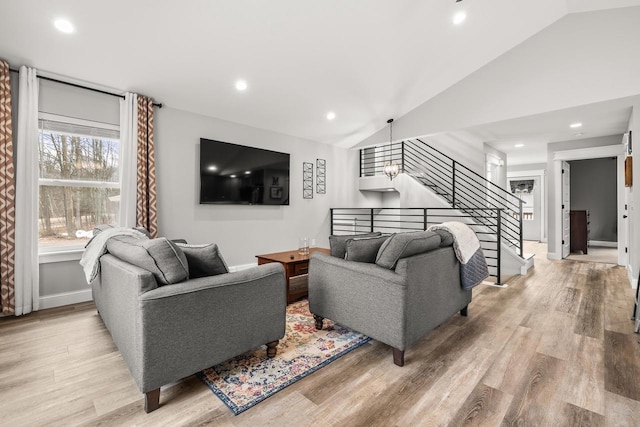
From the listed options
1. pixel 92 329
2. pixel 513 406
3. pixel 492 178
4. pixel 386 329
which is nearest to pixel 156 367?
pixel 386 329

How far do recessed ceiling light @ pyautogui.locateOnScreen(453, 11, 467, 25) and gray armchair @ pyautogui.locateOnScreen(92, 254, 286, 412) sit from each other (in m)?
3.59

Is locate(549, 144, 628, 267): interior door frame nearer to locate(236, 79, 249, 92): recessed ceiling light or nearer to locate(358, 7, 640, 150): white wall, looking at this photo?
locate(358, 7, 640, 150): white wall

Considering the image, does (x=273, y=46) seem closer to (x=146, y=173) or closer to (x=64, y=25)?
(x=64, y=25)

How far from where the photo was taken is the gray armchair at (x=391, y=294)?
195cm

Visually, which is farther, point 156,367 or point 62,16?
point 62,16

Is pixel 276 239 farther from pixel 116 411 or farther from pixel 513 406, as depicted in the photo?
pixel 513 406

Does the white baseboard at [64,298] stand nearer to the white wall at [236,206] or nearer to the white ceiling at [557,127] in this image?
the white wall at [236,206]

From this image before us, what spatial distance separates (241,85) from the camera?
390 cm

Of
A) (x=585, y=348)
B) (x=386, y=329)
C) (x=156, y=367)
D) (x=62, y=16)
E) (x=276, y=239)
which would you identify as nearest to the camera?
(x=156, y=367)

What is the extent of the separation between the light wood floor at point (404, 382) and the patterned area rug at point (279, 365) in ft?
0.20

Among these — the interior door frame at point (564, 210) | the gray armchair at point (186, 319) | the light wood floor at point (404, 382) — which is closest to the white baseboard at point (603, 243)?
the interior door frame at point (564, 210)

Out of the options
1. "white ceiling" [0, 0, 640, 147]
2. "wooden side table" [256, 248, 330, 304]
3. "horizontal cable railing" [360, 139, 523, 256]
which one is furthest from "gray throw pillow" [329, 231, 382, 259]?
"horizontal cable railing" [360, 139, 523, 256]

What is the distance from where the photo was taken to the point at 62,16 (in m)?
2.54

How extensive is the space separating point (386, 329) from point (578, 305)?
8.77ft
